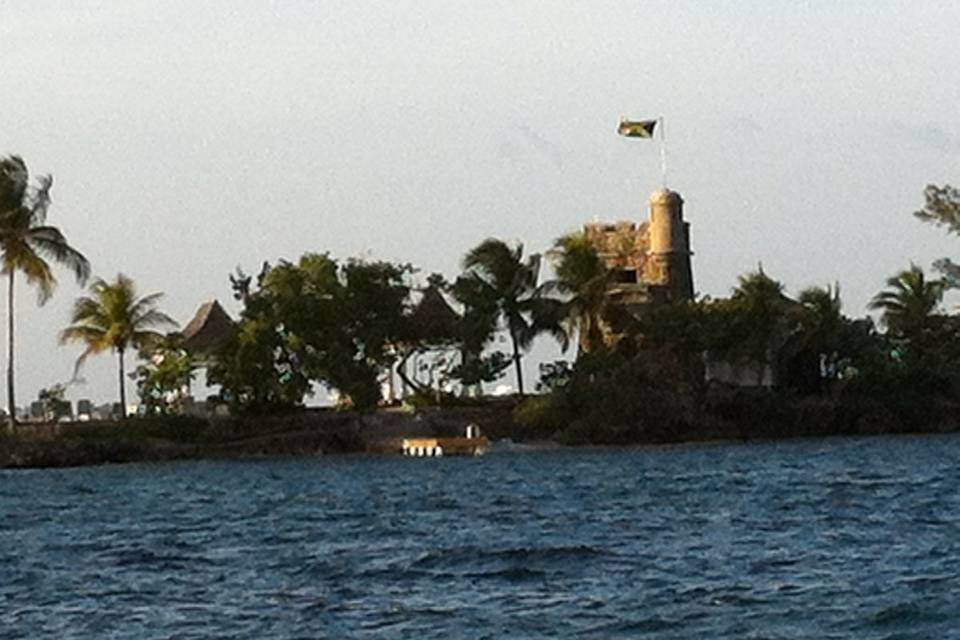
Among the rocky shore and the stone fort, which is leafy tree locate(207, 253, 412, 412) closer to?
the rocky shore

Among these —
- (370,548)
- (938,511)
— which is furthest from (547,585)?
(938,511)

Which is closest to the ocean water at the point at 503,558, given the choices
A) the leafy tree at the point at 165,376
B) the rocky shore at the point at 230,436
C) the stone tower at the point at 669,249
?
the rocky shore at the point at 230,436

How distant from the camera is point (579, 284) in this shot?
7581 centimetres

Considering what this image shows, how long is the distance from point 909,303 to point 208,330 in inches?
1006

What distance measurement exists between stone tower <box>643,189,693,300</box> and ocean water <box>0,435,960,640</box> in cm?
3025

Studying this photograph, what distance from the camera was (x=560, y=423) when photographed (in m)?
73.0

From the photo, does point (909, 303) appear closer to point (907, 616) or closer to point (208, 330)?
point (208, 330)

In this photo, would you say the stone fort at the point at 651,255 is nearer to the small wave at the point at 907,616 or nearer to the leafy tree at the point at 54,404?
the leafy tree at the point at 54,404

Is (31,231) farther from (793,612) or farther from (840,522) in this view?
(793,612)

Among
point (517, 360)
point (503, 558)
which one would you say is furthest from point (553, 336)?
point (503, 558)

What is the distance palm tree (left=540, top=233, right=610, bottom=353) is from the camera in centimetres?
7581

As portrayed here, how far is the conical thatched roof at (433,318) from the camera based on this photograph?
250 ft

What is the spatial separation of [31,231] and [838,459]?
90.7 ft

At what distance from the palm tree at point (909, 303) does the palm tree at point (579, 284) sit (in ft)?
38.4
